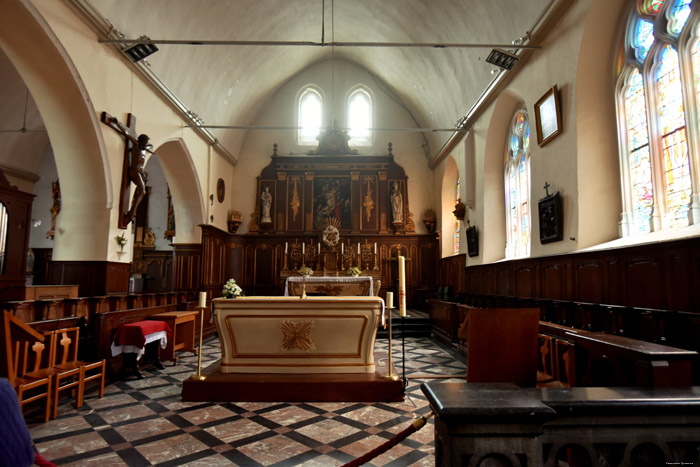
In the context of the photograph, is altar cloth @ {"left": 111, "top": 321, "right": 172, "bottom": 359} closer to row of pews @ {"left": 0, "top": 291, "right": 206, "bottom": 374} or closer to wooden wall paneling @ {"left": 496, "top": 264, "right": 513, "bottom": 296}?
row of pews @ {"left": 0, "top": 291, "right": 206, "bottom": 374}

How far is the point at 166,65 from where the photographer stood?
873 cm

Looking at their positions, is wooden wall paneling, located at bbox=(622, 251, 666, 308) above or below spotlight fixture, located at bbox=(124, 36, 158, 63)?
below

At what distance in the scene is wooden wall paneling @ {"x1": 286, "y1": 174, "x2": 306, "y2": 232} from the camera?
562 inches

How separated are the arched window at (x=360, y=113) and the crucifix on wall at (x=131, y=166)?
834 centimetres

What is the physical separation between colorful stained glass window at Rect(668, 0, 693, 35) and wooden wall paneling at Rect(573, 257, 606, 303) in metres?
2.78

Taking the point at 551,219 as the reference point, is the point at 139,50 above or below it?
above

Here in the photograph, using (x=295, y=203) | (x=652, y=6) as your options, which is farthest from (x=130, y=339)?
(x=295, y=203)

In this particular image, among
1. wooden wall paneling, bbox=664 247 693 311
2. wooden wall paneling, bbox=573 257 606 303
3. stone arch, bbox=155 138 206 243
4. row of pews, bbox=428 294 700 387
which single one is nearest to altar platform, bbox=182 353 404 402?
row of pews, bbox=428 294 700 387

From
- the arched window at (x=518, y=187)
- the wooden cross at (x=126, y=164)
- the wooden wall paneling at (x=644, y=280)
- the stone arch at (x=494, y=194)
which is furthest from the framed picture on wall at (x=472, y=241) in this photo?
the wooden cross at (x=126, y=164)

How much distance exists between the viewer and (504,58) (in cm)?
732

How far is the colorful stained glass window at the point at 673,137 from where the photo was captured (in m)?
4.80

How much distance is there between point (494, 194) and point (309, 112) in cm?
781

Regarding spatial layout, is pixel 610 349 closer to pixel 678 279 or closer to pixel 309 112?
pixel 678 279

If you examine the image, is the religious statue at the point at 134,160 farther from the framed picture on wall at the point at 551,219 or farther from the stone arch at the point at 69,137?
the framed picture on wall at the point at 551,219
